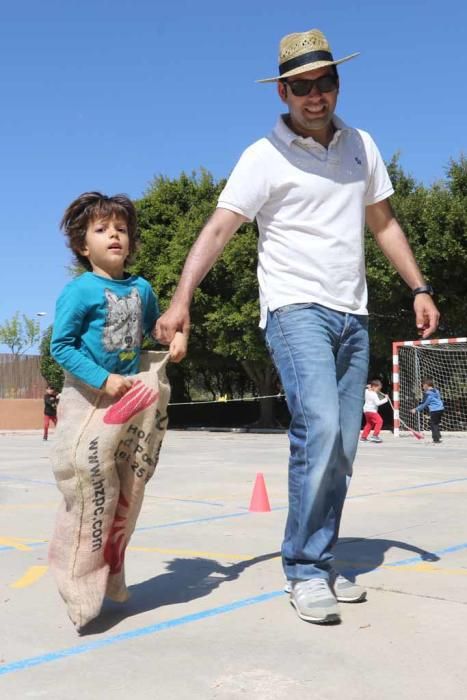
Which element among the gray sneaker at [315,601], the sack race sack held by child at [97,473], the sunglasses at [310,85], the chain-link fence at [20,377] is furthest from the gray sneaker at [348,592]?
the chain-link fence at [20,377]

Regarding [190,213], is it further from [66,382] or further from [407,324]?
[66,382]

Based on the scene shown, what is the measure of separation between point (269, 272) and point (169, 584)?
164 centimetres

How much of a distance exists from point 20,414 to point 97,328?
31480mm

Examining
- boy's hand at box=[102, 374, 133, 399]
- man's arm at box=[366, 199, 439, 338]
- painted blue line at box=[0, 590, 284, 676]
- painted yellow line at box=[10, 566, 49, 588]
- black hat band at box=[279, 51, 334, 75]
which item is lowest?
painted yellow line at box=[10, 566, 49, 588]

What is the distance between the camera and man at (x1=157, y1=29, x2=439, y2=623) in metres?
3.75

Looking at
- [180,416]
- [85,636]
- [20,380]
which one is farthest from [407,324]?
[85,636]

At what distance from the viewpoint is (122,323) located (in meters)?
3.62

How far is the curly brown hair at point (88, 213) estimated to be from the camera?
3.79m

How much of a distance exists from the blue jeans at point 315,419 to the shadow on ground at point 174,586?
0.54m

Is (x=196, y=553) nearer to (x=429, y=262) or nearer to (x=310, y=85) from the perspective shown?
(x=310, y=85)

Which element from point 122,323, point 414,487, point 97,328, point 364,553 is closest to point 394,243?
point 122,323

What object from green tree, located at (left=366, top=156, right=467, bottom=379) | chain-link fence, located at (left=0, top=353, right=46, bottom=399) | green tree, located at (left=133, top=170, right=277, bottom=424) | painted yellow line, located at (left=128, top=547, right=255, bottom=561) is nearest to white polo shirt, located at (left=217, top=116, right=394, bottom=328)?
painted yellow line, located at (left=128, top=547, right=255, bottom=561)

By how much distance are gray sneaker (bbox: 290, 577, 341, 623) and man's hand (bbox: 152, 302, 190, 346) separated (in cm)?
119

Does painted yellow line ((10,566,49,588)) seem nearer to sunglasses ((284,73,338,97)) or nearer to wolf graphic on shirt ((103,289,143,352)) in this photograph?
wolf graphic on shirt ((103,289,143,352))
